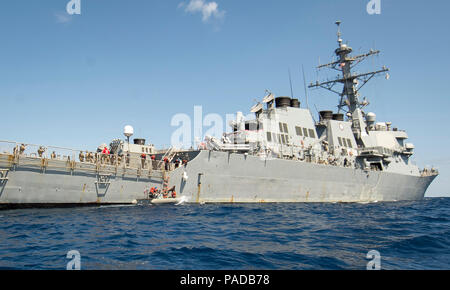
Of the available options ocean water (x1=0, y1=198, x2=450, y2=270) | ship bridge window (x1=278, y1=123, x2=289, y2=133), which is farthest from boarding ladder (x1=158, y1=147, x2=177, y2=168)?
ship bridge window (x1=278, y1=123, x2=289, y2=133)

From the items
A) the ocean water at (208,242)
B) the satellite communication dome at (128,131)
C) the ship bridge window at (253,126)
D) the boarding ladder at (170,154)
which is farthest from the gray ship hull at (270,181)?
the ocean water at (208,242)

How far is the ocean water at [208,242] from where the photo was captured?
5.88 m

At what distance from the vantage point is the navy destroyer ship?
1401cm

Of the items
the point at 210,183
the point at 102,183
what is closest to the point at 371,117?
the point at 210,183

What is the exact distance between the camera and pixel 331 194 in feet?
74.4

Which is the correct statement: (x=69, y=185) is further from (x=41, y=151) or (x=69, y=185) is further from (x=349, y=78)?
(x=349, y=78)

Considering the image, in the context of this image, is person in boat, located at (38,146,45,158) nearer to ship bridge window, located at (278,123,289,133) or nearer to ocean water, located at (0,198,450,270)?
ocean water, located at (0,198,450,270)

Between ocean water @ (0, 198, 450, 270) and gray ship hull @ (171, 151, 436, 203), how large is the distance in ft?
15.8

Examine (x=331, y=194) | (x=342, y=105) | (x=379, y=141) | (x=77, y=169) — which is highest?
(x=342, y=105)

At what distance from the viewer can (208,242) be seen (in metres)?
7.79
